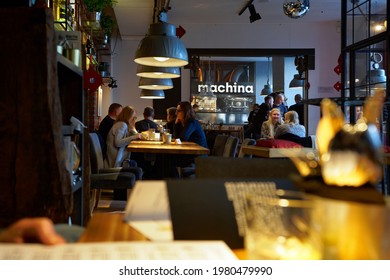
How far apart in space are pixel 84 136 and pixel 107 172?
1661mm

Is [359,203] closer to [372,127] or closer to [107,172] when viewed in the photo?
[372,127]

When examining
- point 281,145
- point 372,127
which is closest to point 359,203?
point 372,127

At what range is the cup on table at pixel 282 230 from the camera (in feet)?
2.10

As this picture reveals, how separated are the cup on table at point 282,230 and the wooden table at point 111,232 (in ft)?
0.38

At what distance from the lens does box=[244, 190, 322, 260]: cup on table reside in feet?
2.10

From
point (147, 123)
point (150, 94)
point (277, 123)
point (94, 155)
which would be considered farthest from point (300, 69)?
point (94, 155)

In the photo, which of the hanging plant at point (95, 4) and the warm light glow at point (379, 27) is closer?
the warm light glow at point (379, 27)

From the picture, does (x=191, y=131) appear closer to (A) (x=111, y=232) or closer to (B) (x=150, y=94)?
(B) (x=150, y=94)

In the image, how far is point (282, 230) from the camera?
0.66 metres

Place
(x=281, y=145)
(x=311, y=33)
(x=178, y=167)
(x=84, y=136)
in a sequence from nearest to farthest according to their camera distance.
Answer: (x=84, y=136)
(x=281, y=145)
(x=178, y=167)
(x=311, y=33)

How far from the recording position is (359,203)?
2.00 feet

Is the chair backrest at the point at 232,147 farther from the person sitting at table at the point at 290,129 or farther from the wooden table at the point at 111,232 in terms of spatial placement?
the wooden table at the point at 111,232

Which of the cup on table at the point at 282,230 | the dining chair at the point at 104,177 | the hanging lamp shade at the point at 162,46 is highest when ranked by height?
the hanging lamp shade at the point at 162,46

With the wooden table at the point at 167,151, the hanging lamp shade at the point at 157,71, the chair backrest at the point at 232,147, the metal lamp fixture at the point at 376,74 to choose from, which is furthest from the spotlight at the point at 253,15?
the chair backrest at the point at 232,147
